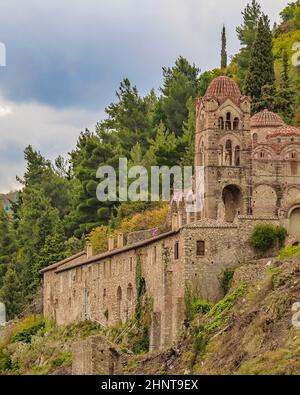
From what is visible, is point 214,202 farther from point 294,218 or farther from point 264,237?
point 264,237

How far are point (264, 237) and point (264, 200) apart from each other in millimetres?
15618

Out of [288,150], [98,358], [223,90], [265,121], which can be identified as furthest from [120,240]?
[98,358]

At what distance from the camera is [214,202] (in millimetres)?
71688

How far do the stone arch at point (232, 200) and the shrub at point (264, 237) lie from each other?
48.2ft

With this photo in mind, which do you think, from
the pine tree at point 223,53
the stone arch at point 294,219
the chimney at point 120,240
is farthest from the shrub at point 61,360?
the pine tree at point 223,53

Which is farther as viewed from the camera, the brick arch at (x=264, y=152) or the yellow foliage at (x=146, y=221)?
the yellow foliage at (x=146, y=221)

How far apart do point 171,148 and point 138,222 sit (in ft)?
28.6

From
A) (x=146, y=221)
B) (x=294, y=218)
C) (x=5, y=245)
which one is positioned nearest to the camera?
(x=294, y=218)

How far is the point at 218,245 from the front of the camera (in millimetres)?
55375

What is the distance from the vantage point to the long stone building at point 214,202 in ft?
205

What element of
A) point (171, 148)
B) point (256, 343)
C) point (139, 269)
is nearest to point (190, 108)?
point (171, 148)

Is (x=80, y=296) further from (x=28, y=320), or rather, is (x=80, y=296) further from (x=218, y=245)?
(x=218, y=245)

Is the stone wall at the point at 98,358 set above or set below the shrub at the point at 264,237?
below

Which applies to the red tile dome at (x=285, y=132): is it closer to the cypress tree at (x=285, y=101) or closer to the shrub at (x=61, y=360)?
the cypress tree at (x=285, y=101)
